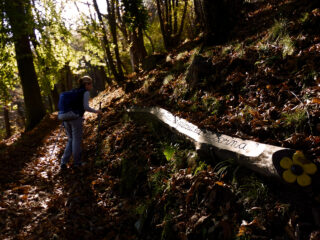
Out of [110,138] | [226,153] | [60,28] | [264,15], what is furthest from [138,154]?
[60,28]

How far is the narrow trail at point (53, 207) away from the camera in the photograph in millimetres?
3793

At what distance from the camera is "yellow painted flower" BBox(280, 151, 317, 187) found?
263 centimetres

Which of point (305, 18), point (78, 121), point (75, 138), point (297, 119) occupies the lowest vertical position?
point (297, 119)

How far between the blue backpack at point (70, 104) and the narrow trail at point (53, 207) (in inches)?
58.6

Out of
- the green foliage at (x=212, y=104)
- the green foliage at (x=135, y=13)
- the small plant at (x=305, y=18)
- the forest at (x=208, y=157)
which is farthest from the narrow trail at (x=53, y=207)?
the green foliage at (x=135, y=13)

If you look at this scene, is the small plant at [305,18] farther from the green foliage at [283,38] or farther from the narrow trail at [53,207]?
the narrow trail at [53,207]

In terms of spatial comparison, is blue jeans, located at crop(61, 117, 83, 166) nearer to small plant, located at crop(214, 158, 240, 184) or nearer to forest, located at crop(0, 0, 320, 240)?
forest, located at crop(0, 0, 320, 240)

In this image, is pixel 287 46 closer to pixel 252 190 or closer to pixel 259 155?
pixel 259 155

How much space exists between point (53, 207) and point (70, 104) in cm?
242

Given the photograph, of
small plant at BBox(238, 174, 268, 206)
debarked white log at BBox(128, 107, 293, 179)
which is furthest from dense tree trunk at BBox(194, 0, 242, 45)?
small plant at BBox(238, 174, 268, 206)

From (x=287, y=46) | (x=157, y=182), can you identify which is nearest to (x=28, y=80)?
(x=157, y=182)

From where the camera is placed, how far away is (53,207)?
14.7ft

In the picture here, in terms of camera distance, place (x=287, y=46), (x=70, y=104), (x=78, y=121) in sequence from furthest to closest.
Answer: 1. (x=78, y=121)
2. (x=70, y=104)
3. (x=287, y=46)

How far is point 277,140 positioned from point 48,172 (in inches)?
227
